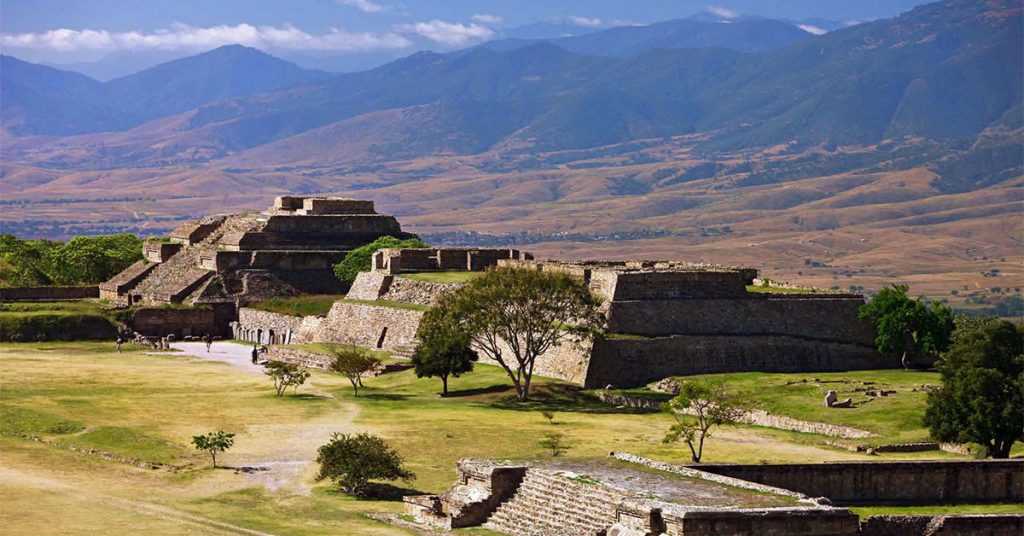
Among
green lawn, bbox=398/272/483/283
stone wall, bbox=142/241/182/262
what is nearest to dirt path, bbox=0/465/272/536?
green lawn, bbox=398/272/483/283

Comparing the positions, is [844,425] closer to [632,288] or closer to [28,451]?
[632,288]

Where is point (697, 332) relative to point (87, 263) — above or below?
below

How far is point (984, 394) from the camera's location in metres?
50.4

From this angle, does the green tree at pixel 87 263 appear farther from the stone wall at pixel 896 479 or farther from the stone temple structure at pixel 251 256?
the stone wall at pixel 896 479

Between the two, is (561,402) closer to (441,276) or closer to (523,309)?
(523,309)

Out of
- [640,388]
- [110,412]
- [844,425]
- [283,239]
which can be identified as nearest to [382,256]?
[283,239]

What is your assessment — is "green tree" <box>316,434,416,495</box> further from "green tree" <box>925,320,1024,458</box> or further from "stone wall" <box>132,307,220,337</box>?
"stone wall" <box>132,307,220,337</box>

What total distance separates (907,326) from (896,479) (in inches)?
1209

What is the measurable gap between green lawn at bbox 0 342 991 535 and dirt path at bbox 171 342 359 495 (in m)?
0.09

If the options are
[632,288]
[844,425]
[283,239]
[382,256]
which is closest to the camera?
[844,425]

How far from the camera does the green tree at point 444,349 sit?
224 ft

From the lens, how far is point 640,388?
2704 inches

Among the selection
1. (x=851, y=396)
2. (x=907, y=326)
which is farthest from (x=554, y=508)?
(x=907, y=326)

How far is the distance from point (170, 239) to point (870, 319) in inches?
Result: 2068
